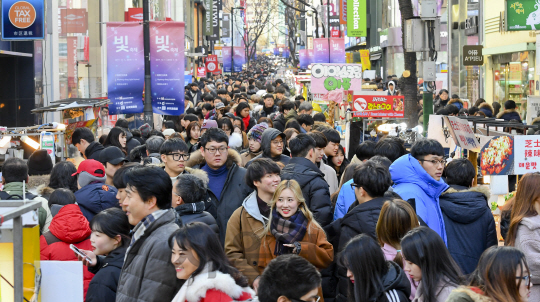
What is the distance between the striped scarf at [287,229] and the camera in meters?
4.81

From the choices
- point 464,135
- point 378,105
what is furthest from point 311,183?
point 378,105

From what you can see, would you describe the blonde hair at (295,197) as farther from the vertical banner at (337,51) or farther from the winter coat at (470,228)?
the vertical banner at (337,51)

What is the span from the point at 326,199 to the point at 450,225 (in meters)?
1.07

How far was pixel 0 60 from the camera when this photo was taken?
50.8 feet

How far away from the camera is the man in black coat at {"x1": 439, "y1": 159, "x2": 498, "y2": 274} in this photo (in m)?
5.53

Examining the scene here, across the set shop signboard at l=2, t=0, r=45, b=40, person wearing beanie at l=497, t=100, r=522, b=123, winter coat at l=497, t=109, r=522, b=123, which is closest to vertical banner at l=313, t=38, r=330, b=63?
person wearing beanie at l=497, t=100, r=522, b=123

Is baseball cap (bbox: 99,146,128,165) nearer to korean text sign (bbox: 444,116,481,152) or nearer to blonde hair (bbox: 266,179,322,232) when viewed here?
blonde hair (bbox: 266,179,322,232)

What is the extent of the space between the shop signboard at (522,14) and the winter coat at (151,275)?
12848mm

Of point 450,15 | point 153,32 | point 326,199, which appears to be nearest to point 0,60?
point 153,32

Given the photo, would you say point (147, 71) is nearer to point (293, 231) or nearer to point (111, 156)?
point (111, 156)

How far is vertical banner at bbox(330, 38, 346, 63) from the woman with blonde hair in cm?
2367

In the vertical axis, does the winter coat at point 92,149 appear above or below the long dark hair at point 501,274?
above

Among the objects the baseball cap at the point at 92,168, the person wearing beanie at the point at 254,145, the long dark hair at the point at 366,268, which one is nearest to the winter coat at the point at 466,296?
the long dark hair at the point at 366,268

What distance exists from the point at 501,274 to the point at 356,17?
33.5 metres
